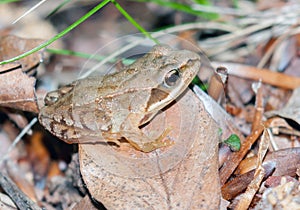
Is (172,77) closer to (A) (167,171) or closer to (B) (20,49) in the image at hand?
(A) (167,171)

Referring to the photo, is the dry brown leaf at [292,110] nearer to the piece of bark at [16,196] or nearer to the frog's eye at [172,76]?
the frog's eye at [172,76]

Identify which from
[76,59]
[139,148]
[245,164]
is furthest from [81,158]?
[76,59]

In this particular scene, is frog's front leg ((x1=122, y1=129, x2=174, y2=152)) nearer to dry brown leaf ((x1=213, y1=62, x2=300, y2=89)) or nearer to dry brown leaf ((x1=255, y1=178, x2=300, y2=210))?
dry brown leaf ((x1=255, y1=178, x2=300, y2=210))

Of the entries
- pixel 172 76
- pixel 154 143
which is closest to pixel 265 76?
pixel 172 76

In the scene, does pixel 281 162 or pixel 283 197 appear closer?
pixel 283 197

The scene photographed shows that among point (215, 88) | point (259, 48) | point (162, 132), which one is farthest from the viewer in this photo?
point (259, 48)

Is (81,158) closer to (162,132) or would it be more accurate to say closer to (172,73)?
(162,132)
